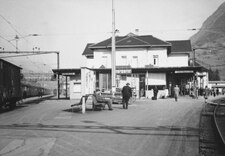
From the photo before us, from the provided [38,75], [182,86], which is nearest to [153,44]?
[182,86]

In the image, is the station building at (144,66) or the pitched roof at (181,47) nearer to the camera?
the station building at (144,66)

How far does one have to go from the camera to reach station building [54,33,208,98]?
40.2m

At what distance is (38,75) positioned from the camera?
255 ft

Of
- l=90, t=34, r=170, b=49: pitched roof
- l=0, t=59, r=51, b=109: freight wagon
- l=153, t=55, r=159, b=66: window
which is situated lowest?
l=0, t=59, r=51, b=109: freight wagon

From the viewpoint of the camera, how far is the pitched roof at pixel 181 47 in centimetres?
5878

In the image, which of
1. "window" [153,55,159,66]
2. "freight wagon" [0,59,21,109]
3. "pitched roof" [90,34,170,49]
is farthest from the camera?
"window" [153,55,159,66]

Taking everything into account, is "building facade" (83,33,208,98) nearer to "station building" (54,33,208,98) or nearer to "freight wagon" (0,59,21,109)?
"station building" (54,33,208,98)

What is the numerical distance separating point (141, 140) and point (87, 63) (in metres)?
50.1

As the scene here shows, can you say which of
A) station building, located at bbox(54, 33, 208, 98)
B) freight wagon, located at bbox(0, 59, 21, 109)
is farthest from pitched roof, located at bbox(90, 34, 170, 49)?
freight wagon, located at bbox(0, 59, 21, 109)

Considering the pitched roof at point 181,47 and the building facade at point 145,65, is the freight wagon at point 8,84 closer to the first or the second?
the building facade at point 145,65

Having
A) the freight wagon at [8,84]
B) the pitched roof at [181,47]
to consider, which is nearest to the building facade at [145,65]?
the pitched roof at [181,47]

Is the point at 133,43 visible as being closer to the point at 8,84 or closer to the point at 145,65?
the point at 145,65

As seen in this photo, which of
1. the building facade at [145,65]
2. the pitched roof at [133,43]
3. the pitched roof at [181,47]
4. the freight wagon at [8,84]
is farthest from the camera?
the pitched roof at [181,47]

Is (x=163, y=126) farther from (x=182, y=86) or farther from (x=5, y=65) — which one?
(x=182, y=86)
